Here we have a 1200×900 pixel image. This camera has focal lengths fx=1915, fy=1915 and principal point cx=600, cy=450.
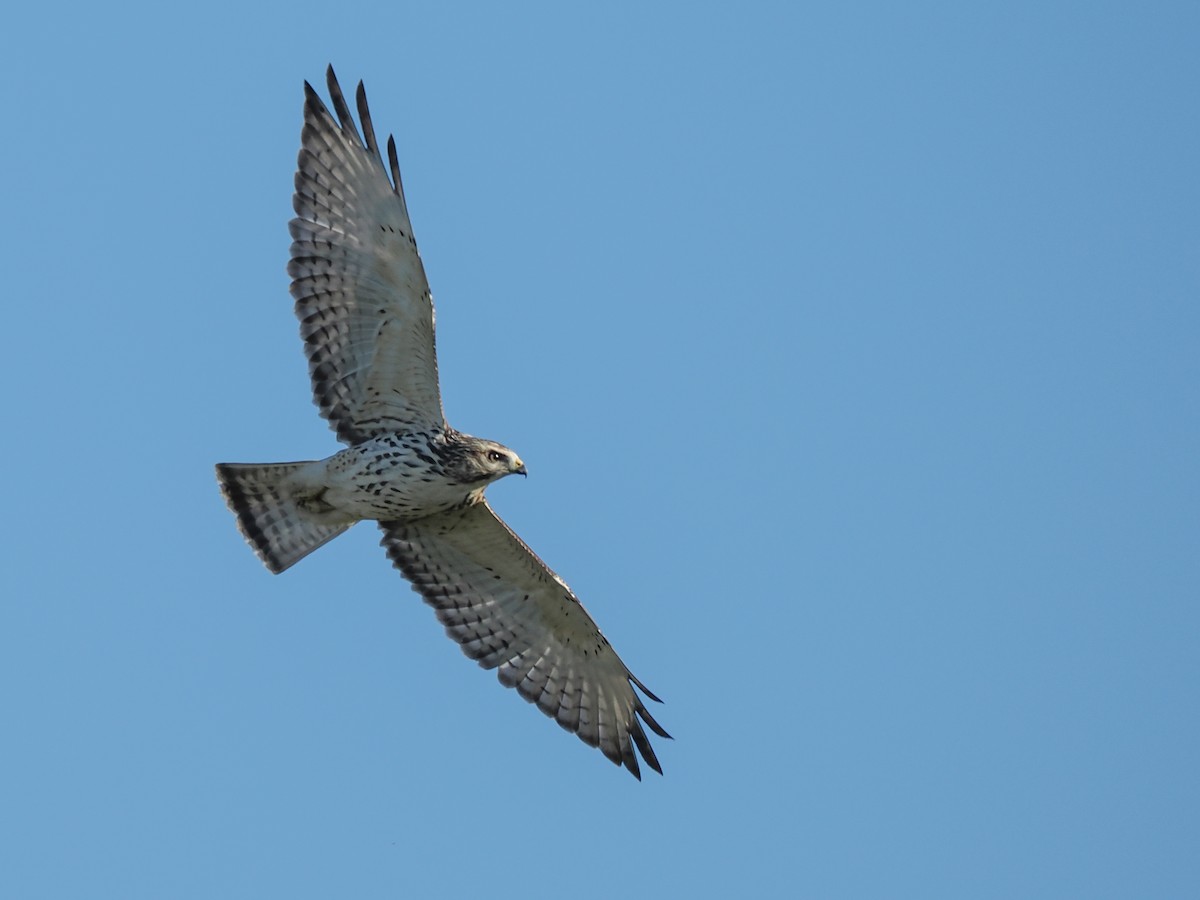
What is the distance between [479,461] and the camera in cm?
1250

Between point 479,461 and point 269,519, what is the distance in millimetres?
1634

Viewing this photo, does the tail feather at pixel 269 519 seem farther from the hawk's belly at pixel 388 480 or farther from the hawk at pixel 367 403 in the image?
the hawk's belly at pixel 388 480

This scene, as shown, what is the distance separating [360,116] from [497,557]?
3.26 meters

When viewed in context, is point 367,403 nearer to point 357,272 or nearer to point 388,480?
point 388,480

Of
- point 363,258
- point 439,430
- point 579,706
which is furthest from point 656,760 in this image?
point 363,258

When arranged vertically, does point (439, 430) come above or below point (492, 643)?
above

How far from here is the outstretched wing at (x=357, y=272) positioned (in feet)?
40.8

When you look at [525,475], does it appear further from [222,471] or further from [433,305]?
[222,471]

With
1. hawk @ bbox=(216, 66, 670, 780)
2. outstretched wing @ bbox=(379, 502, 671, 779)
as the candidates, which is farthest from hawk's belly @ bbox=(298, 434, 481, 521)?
→ outstretched wing @ bbox=(379, 502, 671, 779)

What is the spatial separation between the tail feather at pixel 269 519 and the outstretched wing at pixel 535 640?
78 cm

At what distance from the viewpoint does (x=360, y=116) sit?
12.5 meters

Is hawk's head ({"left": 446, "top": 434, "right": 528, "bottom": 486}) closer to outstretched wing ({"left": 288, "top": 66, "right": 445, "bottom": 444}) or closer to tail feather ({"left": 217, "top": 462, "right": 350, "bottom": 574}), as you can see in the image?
outstretched wing ({"left": 288, "top": 66, "right": 445, "bottom": 444})

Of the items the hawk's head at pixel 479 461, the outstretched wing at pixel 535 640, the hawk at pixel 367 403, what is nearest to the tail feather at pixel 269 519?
the hawk at pixel 367 403

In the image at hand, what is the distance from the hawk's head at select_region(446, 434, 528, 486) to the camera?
492 inches
